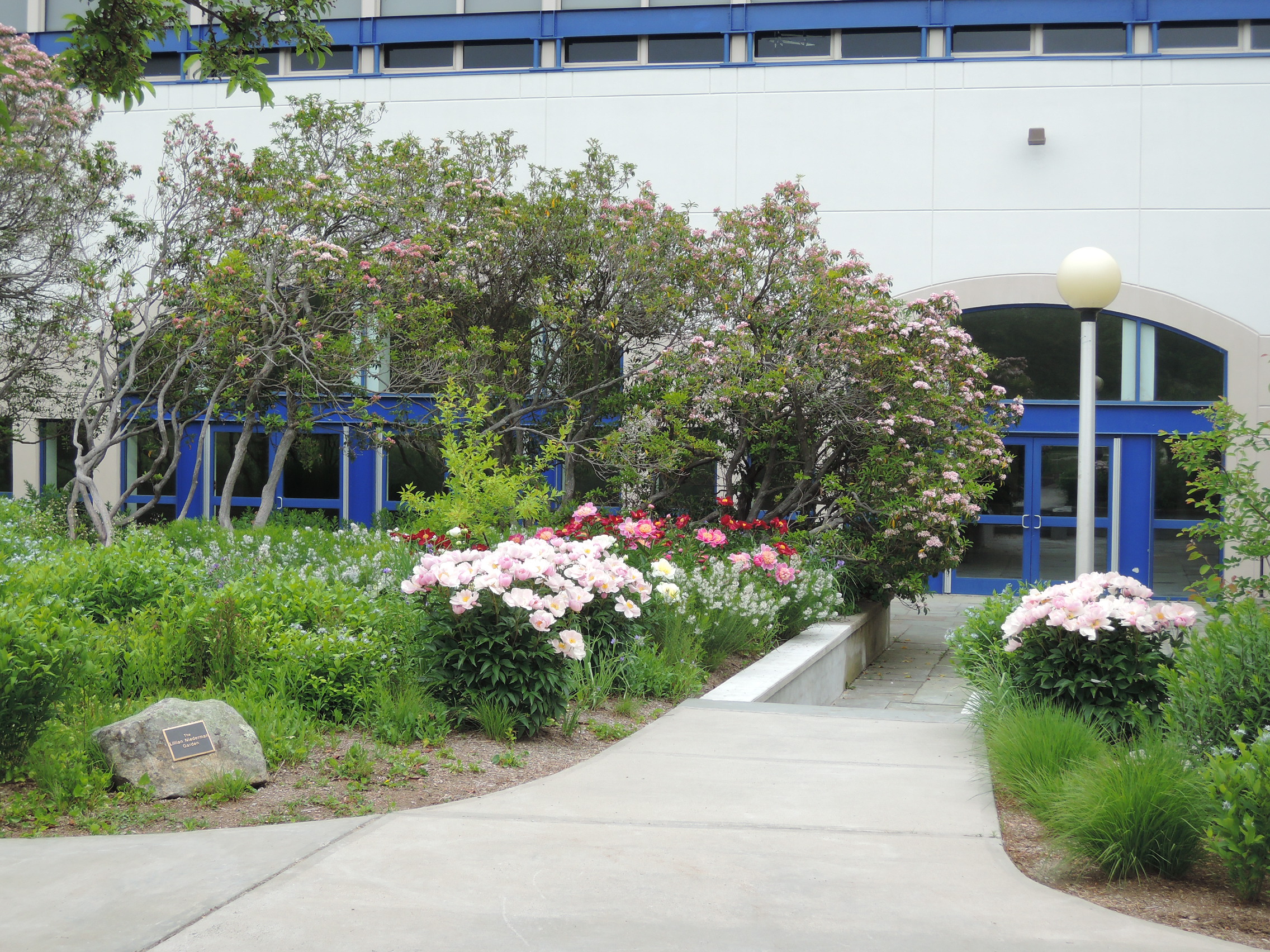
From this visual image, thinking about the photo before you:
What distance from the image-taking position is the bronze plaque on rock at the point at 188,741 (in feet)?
16.4

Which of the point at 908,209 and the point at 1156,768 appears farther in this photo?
the point at 908,209

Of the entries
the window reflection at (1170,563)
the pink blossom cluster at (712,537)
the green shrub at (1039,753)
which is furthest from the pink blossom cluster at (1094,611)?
the window reflection at (1170,563)

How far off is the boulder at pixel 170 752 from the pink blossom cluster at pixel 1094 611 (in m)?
3.89

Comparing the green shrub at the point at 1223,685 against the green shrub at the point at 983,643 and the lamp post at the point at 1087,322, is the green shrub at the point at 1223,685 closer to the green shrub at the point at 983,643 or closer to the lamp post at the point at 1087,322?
the green shrub at the point at 983,643

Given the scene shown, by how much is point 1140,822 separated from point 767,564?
5.72 metres

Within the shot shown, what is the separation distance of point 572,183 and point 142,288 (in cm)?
924

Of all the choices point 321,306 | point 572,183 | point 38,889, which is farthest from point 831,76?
point 38,889

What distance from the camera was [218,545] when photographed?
1068 cm

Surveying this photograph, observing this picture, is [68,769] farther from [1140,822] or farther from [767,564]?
[767,564]

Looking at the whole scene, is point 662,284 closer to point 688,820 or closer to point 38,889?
point 688,820

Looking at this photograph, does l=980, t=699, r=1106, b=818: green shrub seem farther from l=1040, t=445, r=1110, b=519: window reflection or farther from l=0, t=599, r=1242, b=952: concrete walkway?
l=1040, t=445, r=1110, b=519: window reflection

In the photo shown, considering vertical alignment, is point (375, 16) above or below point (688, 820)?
above

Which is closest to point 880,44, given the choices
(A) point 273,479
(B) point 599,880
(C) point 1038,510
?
(C) point 1038,510

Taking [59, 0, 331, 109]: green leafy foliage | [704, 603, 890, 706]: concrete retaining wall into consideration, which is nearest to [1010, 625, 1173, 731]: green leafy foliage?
[704, 603, 890, 706]: concrete retaining wall
